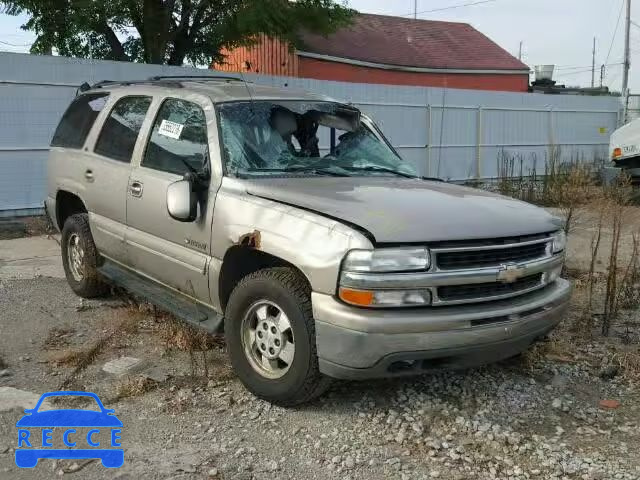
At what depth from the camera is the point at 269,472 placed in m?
3.21

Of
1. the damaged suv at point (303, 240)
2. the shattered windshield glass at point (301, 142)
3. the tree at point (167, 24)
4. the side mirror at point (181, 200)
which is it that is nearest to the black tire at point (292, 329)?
the damaged suv at point (303, 240)

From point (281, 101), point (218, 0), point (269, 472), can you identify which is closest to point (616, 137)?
point (218, 0)

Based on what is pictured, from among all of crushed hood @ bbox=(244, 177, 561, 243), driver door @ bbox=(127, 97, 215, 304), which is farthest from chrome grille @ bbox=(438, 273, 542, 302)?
driver door @ bbox=(127, 97, 215, 304)

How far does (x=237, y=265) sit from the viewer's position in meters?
4.10

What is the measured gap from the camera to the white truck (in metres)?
12.9

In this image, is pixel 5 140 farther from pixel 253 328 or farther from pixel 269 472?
pixel 269 472

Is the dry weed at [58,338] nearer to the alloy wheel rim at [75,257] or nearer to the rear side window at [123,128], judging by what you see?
the alloy wheel rim at [75,257]

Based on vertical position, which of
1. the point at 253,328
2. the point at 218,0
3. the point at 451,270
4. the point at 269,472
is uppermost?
the point at 218,0

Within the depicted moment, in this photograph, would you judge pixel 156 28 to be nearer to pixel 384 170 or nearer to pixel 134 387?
pixel 384 170

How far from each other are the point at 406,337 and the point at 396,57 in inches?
960

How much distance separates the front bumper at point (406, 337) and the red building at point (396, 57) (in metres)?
17.1

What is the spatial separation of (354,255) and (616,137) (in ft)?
38.9

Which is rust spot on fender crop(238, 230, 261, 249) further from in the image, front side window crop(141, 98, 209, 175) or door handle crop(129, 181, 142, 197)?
door handle crop(129, 181, 142, 197)

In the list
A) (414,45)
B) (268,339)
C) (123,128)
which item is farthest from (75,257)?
(414,45)
